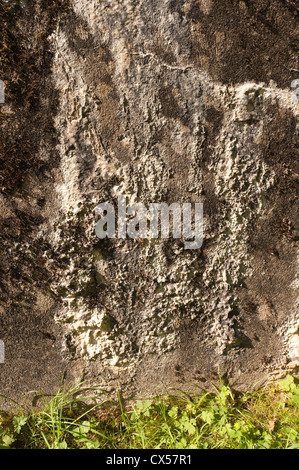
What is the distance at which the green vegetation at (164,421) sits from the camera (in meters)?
2.05

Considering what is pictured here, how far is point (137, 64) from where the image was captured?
1.90m

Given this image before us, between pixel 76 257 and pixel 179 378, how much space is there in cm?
103
